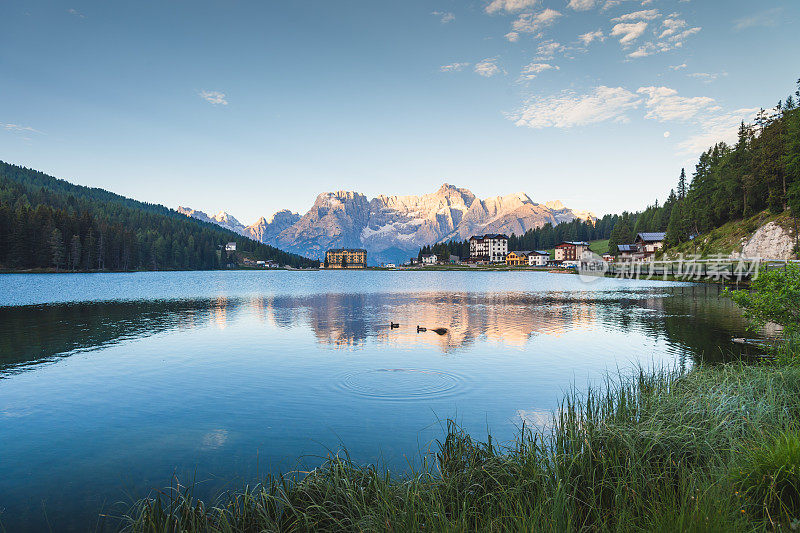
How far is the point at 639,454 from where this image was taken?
10406 millimetres

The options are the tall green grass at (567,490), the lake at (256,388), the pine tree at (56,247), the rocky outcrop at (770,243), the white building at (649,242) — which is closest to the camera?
the tall green grass at (567,490)

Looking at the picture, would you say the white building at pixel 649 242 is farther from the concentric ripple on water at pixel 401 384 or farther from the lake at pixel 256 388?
the concentric ripple on water at pixel 401 384

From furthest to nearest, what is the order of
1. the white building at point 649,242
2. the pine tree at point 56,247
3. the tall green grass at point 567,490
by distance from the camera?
the white building at point 649,242 → the pine tree at point 56,247 → the tall green grass at point 567,490

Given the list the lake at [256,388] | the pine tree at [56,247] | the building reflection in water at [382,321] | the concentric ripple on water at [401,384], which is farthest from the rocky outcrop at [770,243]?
the pine tree at [56,247]

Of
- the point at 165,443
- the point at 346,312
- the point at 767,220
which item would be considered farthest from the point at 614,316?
the point at 767,220

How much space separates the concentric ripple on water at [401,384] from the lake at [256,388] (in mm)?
144

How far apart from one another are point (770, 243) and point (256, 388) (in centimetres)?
10584

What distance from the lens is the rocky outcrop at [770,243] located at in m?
82.0

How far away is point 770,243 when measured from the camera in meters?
86.9

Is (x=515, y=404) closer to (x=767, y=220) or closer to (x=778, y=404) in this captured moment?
(x=778, y=404)

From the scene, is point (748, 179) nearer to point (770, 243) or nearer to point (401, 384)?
point (770, 243)

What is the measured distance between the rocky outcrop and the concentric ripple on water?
87633 millimetres

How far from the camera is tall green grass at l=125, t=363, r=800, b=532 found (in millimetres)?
7387

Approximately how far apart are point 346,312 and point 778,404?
47.2m
